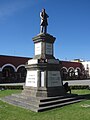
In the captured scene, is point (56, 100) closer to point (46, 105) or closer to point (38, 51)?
point (46, 105)

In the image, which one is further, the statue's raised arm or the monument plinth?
the statue's raised arm

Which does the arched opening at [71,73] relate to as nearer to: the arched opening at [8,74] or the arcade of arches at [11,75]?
the arcade of arches at [11,75]

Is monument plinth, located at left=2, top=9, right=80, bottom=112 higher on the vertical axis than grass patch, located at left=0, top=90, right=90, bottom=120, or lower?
higher

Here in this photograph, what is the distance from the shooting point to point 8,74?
38969 mm

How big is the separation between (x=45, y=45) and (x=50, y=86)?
106 inches

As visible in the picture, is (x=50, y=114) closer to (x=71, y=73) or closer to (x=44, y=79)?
(x=44, y=79)

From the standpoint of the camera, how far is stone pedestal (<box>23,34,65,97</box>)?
12367 millimetres

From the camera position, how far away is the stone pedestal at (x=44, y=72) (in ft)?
40.6

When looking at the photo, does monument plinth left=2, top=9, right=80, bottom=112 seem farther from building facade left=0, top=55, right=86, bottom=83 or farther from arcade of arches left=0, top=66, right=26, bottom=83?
arcade of arches left=0, top=66, right=26, bottom=83

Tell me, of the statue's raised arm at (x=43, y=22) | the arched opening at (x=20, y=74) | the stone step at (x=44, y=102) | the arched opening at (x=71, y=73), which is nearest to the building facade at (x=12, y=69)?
the arched opening at (x=20, y=74)

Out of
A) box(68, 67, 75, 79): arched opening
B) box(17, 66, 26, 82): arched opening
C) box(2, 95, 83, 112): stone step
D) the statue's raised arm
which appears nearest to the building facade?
box(17, 66, 26, 82): arched opening

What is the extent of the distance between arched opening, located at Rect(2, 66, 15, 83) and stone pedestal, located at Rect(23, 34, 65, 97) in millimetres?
25140

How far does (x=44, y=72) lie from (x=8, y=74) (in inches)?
1081

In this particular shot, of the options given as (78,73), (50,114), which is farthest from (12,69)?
(50,114)
